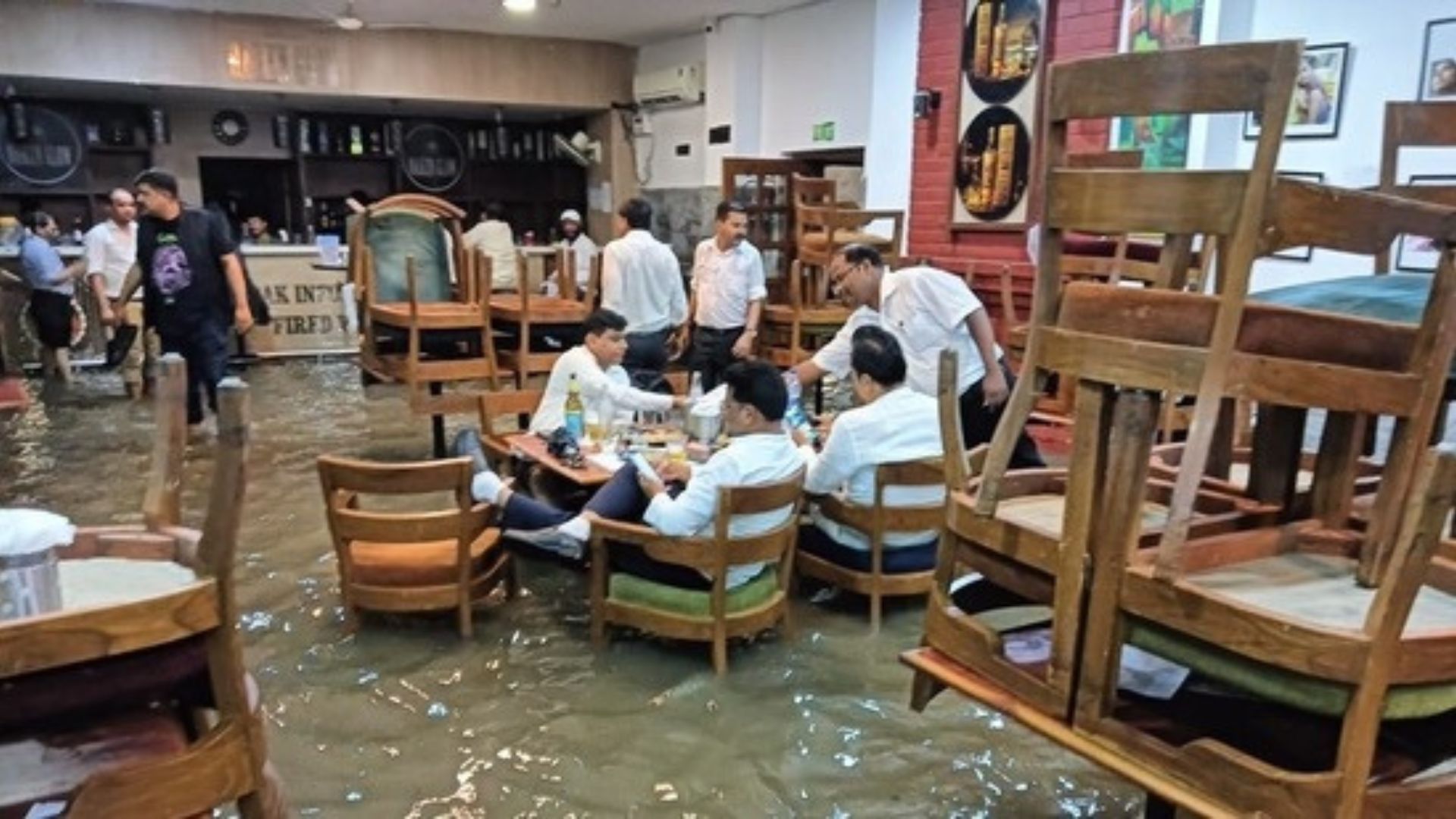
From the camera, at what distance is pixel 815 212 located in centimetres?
706

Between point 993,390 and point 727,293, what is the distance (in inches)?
95.3

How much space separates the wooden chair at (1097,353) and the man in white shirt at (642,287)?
404 cm

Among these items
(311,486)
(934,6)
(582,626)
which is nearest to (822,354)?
(582,626)

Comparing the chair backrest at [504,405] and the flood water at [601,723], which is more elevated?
the chair backrest at [504,405]

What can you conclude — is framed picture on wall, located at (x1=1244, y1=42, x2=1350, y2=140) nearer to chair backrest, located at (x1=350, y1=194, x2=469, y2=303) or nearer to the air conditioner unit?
chair backrest, located at (x1=350, y1=194, x2=469, y2=303)

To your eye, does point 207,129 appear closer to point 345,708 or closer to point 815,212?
point 815,212

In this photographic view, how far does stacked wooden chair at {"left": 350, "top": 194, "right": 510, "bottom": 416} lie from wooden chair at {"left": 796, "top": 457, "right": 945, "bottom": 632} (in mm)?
2627

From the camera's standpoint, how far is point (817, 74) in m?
9.07

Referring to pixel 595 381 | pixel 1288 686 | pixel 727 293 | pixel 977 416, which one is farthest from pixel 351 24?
pixel 1288 686

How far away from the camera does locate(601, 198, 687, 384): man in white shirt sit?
5.94 m

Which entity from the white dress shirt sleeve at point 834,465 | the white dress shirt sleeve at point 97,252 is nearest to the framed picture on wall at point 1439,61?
the white dress shirt sleeve at point 834,465

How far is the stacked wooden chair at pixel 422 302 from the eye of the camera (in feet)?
18.3

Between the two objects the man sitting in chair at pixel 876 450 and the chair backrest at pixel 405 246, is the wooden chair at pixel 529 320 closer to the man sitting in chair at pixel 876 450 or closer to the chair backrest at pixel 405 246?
the chair backrest at pixel 405 246

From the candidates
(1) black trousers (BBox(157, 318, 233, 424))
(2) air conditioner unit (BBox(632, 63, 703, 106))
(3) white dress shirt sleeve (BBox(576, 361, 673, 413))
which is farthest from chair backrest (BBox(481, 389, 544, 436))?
(2) air conditioner unit (BBox(632, 63, 703, 106))
